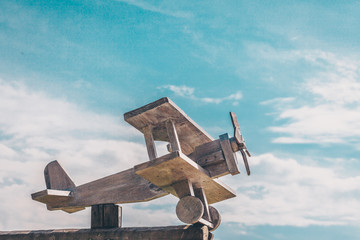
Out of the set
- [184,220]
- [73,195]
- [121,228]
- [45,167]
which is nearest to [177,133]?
[184,220]

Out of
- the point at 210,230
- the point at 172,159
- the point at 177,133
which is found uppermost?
the point at 177,133

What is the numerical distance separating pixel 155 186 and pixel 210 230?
1067 millimetres

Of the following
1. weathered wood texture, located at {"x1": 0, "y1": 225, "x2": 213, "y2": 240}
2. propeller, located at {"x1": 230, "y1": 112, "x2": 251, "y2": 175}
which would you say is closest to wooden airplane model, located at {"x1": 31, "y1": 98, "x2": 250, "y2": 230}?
propeller, located at {"x1": 230, "y1": 112, "x2": 251, "y2": 175}

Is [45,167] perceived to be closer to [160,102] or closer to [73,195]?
[73,195]

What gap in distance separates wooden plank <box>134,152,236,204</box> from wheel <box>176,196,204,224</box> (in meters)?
0.30

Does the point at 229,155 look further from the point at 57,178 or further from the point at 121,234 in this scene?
the point at 57,178

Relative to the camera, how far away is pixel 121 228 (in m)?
5.62

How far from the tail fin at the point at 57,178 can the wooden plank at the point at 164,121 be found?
5.72ft

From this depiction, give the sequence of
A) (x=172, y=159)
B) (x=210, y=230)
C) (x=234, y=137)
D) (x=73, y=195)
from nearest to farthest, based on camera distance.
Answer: (x=172, y=159) < (x=234, y=137) < (x=210, y=230) < (x=73, y=195)

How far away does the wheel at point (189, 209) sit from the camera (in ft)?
16.2

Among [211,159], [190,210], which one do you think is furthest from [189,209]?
[211,159]

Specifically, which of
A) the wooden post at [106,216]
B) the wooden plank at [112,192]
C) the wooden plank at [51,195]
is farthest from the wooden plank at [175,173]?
the wooden plank at [51,195]

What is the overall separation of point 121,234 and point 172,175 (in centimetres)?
129

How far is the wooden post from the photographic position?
19.1 feet
